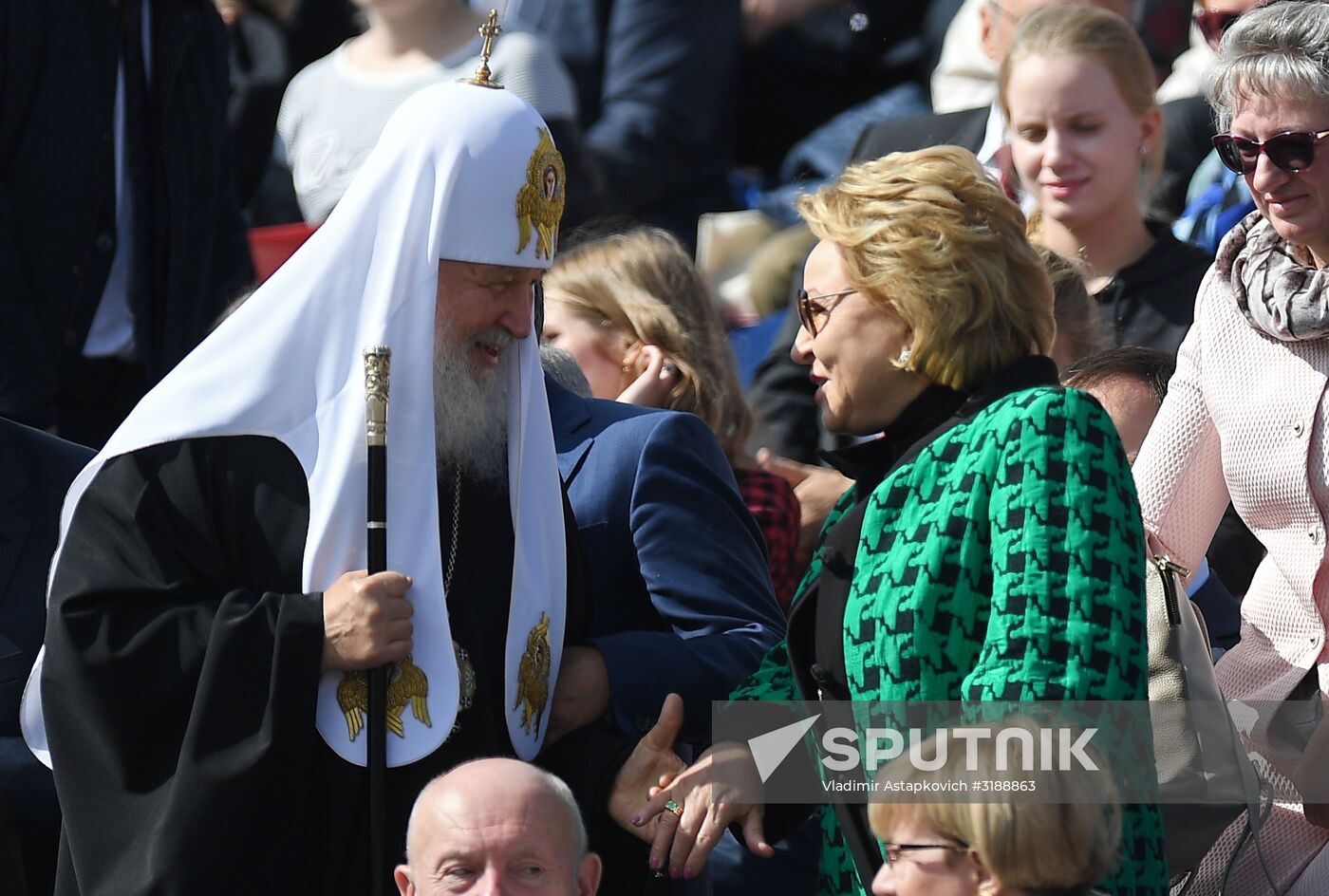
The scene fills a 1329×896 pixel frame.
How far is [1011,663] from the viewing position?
135 inches

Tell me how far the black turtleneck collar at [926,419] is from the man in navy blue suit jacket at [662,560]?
0.65 metres

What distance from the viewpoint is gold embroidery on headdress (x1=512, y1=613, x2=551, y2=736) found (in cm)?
418

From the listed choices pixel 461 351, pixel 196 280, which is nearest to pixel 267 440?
pixel 461 351

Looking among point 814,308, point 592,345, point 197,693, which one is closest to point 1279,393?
point 814,308

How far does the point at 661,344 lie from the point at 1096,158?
135 cm

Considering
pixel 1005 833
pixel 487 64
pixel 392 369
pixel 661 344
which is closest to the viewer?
pixel 1005 833

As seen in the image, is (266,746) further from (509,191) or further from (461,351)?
(509,191)

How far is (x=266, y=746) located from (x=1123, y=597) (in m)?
1.54

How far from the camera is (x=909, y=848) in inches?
132

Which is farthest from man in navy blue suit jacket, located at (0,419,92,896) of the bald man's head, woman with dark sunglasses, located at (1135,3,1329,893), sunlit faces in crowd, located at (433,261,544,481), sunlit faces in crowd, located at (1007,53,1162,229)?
sunlit faces in crowd, located at (1007,53,1162,229)

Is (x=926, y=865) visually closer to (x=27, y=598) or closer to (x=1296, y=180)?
(x=1296, y=180)

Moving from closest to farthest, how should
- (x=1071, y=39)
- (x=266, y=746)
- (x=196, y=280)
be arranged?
(x=266, y=746), (x=1071, y=39), (x=196, y=280)

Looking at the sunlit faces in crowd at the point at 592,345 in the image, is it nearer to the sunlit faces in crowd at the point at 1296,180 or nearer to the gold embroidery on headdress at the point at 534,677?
the gold embroidery on headdress at the point at 534,677

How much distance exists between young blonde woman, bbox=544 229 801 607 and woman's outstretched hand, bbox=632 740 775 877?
5.34ft
